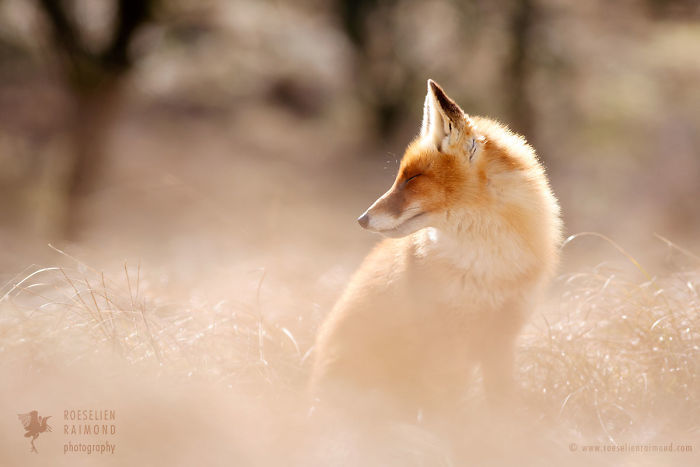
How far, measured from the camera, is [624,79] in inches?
606

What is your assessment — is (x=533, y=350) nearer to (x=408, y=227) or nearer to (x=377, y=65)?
(x=408, y=227)

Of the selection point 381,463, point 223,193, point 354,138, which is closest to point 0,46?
point 223,193

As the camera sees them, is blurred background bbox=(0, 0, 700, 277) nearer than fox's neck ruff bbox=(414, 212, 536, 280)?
No

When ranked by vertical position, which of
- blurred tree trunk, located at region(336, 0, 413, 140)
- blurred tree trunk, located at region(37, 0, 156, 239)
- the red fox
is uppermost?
blurred tree trunk, located at region(336, 0, 413, 140)

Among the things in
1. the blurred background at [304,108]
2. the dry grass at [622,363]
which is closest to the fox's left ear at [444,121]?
the dry grass at [622,363]

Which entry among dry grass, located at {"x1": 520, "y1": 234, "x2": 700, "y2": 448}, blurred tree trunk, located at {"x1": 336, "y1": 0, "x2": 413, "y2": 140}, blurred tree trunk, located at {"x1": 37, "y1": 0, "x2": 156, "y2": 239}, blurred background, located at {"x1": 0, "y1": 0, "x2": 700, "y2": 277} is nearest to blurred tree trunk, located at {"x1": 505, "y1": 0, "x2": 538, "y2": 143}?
blurred background, located at {"x1": 0, "y1": 0, "x2": 700, "y2": 277}

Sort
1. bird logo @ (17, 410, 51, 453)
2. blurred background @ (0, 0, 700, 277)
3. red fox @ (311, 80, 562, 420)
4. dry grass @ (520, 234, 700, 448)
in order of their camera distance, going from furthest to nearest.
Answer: blurred background @ (0, 0, 700, 277), dry grass @ (520, 234, 700, 448), red fox @ (311, 80, 562, 420), bird logo @ (17, 410, 51, 453)

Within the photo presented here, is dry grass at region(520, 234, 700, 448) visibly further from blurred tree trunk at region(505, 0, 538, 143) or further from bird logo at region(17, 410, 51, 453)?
blurred tree trunk at region(505, 0, 538, 143)

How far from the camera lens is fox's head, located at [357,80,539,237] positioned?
10.8 ft

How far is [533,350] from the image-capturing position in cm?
412

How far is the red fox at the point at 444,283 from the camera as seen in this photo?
330cm

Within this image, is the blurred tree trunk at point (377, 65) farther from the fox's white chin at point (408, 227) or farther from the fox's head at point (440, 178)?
→ the fox's white chin at point (408, 227)

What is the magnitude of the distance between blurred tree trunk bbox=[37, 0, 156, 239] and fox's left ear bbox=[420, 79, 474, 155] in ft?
24.3

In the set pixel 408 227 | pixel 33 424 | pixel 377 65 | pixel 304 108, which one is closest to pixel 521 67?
pixel 377 65
